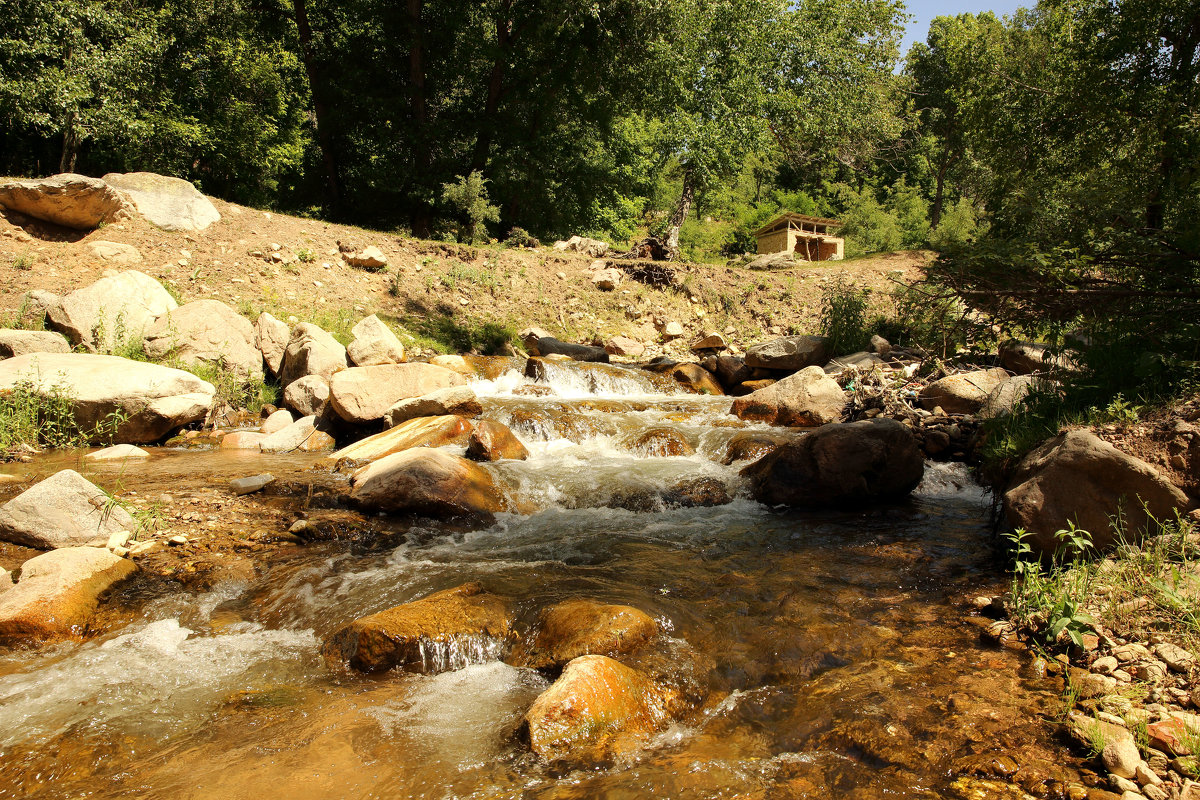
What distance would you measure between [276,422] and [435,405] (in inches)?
90.7

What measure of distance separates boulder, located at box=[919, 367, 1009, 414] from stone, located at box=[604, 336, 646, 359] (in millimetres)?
7541

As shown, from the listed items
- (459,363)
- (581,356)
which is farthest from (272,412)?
(581,356)

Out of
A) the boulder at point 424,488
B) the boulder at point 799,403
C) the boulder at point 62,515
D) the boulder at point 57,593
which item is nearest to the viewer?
the boulder at point 57,593

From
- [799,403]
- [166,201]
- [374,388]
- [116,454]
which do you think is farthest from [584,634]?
[166,201]

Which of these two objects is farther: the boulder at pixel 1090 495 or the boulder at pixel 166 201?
the boulder at pixel 166 201

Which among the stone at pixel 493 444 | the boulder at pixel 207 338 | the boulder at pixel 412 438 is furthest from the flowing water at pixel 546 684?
the boulder at pixel 207 338

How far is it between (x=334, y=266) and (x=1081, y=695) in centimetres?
1386

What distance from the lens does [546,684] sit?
316cm

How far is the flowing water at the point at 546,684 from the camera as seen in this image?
2451mm

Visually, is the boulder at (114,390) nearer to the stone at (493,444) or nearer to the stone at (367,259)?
the stone at (493,444)

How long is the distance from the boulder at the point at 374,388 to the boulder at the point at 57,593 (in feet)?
13.9

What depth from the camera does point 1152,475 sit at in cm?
369

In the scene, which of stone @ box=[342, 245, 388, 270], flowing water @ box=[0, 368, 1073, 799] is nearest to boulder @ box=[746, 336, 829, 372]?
flowing water @ box=[0, 368, 1073, 799]

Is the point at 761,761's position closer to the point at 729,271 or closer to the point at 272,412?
the point at 272,412
